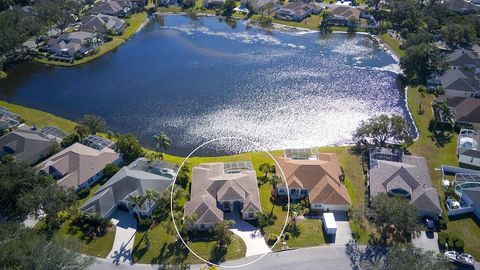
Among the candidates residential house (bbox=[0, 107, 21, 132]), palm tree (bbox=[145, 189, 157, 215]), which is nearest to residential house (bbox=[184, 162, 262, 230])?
palm tree (bbox=[145, 189, 157, 215])

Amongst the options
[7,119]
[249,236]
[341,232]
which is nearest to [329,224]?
[341,232]

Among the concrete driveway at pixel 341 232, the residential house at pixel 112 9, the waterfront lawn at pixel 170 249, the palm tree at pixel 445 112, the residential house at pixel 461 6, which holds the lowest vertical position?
the waterfront lawn at pixel 170 249

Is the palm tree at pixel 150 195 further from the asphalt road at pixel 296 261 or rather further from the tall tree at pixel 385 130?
the tall tree at pixel 385 130

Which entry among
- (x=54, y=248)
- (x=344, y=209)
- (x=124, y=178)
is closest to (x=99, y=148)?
(x=124, y=178)

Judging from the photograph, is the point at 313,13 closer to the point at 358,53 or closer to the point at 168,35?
the point at 358,53

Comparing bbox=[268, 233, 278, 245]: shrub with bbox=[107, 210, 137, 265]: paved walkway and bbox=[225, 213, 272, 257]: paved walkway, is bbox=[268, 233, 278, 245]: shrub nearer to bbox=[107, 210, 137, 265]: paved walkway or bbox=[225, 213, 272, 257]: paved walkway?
bbox=[225, 213, 272, 257]: paved walkway

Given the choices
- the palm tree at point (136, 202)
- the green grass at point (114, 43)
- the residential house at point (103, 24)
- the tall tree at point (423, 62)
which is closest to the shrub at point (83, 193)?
the palm tree at point (136, 202)
